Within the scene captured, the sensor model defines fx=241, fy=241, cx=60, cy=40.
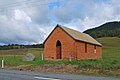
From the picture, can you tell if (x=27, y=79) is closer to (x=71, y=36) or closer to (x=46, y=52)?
(x=71, y=36)

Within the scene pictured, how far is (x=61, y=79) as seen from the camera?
38.3 feet

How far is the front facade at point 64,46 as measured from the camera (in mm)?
35941

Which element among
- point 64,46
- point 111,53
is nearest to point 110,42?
point 111,53

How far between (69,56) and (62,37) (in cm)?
314

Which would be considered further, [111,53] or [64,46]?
[111,53]

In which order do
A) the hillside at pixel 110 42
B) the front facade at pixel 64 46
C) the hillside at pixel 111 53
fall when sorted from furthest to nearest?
the hillside at pixel 110 42 < the front facade at pixel 64 46 < the hillside at pixel 111 53

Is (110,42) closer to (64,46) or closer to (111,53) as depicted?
(111,53)

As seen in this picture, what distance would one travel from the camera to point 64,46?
36688 millimetres

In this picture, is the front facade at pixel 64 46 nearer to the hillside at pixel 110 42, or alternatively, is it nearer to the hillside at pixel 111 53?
the hillside at pixel 111 53

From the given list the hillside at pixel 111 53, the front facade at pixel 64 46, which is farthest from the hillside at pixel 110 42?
the front facade at pixel 64 46

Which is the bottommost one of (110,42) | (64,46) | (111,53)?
(111,53)

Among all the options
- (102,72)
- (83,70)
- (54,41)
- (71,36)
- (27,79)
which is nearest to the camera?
(27,79)

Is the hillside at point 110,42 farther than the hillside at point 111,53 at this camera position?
Yes

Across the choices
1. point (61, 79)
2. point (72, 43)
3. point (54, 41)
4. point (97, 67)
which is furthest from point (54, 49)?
point (61, 79)
